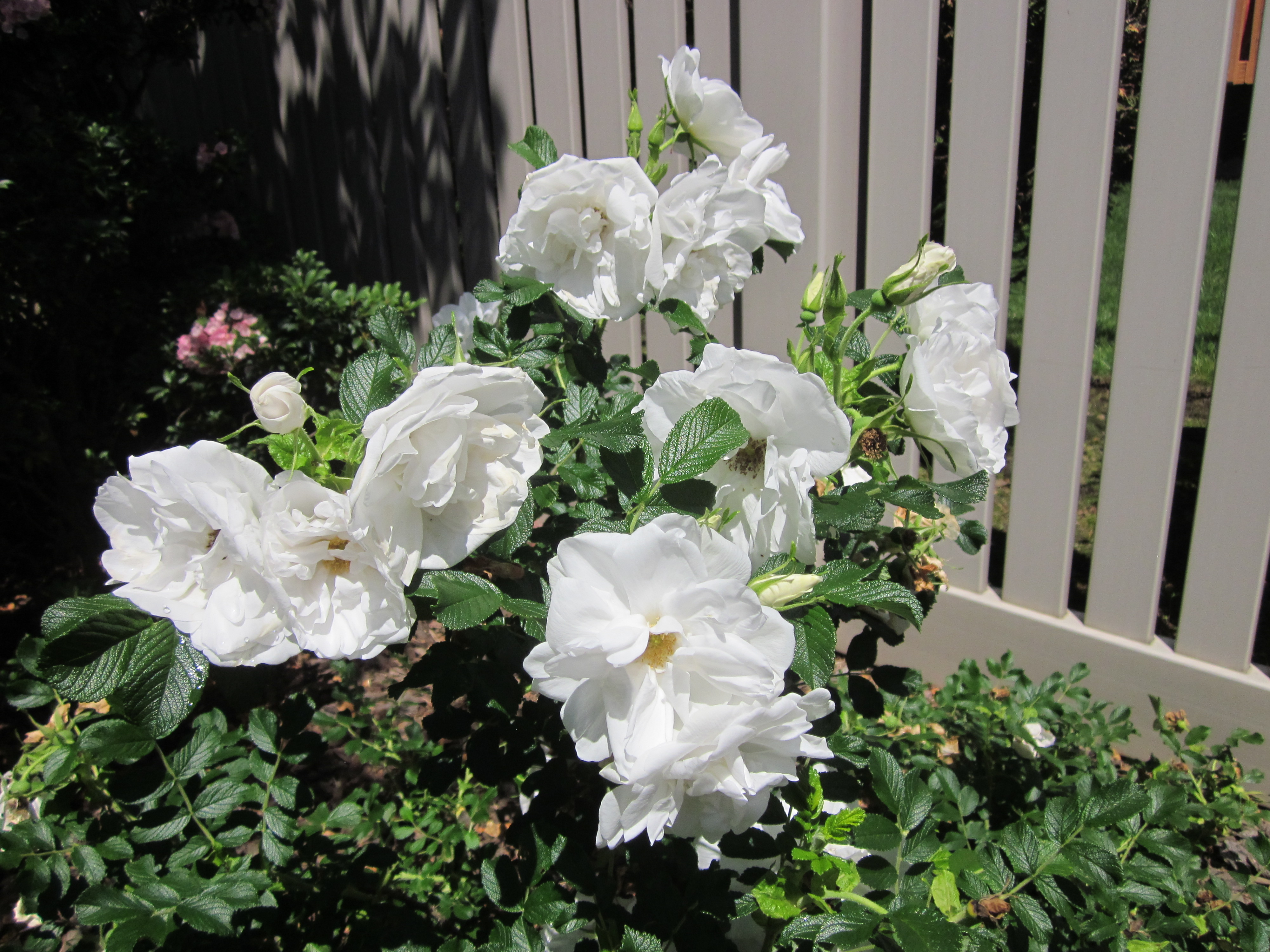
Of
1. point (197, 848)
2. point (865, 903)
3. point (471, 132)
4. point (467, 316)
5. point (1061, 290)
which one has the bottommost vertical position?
point (197, 848)

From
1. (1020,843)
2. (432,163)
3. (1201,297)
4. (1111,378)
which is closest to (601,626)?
(1020,843)

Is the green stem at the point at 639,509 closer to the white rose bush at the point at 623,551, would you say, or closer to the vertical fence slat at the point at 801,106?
the white rose bush at the point at 623,551

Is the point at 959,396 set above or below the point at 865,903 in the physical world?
above

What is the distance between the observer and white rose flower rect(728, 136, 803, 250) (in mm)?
1126

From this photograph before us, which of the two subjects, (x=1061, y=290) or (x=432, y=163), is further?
(x=432, y=163)

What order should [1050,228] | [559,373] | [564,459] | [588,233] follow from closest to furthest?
[588,233] → [564,459] → [559,373] → [1050,228]

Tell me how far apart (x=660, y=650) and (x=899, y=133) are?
6.71ft

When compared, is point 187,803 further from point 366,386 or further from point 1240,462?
point 1240,462

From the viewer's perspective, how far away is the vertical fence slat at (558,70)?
2.87 m

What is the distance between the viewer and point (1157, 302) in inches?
79.7

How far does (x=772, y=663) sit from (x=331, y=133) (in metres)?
4.10

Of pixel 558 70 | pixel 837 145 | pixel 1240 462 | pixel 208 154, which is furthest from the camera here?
pixel 208 154

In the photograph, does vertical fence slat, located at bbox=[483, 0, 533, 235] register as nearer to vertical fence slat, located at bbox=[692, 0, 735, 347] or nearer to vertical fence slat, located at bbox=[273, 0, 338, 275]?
vertical fence slat, located at bbox=[692, 0, 735, 347]

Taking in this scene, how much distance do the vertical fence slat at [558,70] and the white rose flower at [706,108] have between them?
1741 mm
